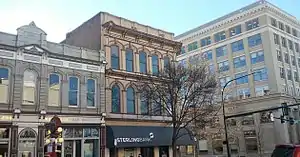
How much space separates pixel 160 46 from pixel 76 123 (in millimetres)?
12791

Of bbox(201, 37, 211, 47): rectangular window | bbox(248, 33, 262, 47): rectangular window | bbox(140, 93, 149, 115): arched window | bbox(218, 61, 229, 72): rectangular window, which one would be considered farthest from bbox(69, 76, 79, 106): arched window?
bbox(201, 37, 211, 47): rectangular window

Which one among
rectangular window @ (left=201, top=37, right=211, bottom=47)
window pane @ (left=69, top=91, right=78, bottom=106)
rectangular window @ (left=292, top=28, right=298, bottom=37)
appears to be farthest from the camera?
A: rectangular window @ (left=201, top=37, right=211, bottom=47)

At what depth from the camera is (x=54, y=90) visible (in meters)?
23.8

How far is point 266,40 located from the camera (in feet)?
181

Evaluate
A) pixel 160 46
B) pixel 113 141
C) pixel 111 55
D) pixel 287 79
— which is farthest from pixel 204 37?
pixel 113 141

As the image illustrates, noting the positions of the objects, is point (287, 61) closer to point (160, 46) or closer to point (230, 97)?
point (230, 97)

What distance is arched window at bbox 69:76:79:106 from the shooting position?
81.1 feet

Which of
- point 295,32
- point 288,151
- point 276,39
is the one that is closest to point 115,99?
point 288,151

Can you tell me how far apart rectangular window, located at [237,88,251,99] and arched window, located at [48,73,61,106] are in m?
40.4

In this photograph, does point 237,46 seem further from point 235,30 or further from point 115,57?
point 115,57

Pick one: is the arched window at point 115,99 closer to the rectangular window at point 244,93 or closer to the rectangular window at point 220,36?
the rectangular window at point 244,93

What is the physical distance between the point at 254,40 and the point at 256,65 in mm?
4641

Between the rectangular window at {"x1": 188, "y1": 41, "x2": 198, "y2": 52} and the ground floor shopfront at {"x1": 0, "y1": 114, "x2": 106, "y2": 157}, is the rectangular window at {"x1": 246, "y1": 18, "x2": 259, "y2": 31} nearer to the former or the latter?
the rectangular window at {"x1": 188, "y1": 41, "x2": 198, "y2": 52}

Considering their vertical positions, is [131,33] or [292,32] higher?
[292,32]
